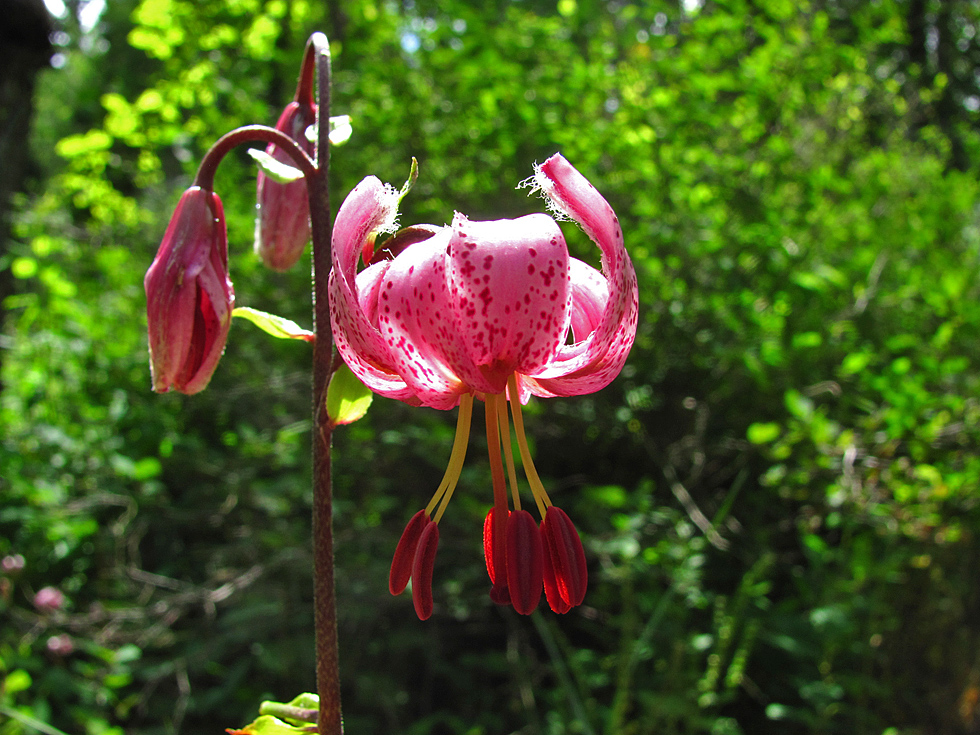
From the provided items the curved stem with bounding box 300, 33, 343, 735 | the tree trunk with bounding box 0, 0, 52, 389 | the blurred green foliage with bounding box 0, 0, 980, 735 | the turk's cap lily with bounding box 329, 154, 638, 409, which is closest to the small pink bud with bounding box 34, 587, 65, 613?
the blurred green foliage with bounding box 0, 0, 980, 735

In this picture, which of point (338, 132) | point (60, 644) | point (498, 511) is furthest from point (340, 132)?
point (60, 644)

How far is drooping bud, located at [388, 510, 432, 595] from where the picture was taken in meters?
0.64

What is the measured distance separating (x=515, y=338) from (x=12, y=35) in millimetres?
3220

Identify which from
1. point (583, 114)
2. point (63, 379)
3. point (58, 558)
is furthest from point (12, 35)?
point (583, 114)

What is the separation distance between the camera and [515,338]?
593mm

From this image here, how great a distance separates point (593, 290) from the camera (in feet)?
2.23

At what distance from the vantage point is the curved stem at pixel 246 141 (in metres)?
0.67

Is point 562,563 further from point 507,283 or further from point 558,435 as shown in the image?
point 558,435

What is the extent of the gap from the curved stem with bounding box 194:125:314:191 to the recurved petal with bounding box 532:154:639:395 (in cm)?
24

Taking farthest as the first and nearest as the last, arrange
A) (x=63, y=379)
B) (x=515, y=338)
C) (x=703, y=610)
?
(x=63, y=379)
(x=703, y=610)
(x=515, y=338)

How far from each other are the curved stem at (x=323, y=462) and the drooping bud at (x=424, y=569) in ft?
0.29

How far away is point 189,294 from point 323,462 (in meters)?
0.21

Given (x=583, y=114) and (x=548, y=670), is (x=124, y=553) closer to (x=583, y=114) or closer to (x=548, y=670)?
(x=548, y=670)

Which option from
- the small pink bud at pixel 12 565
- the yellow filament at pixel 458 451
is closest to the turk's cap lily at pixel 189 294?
the yellow filament at pixel 458 451
